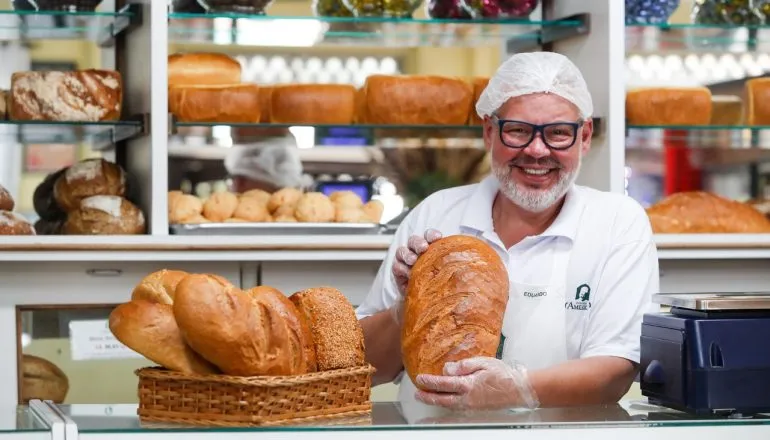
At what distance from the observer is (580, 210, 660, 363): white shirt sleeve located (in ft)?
7.50

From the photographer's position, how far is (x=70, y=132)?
3.62 meters

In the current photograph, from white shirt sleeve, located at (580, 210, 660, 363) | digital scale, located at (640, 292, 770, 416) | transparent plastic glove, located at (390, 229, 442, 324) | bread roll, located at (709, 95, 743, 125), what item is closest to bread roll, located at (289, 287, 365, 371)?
transparent plastic glove, located at (390, 229, 442, 324)

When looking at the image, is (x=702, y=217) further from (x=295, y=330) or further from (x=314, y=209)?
(x=295, y=330)

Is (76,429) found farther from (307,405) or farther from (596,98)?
(596,98)

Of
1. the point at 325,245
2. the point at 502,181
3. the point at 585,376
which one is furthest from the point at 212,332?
the point at 325,245

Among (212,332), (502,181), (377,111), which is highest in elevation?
(377,111)

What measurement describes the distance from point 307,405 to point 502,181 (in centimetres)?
94

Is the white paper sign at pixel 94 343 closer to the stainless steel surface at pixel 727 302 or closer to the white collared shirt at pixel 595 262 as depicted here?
the white collared shirt at pixel 595 262

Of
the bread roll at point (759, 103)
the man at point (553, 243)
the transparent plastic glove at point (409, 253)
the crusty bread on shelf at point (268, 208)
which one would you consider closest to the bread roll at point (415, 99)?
Result: the crusty bread on shelf at point (268, 208)

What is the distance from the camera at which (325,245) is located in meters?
3.41

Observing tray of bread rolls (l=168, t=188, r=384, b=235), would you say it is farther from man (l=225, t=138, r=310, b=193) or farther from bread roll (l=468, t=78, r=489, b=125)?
bread roll (l=468, t=78, r=489, b=125)

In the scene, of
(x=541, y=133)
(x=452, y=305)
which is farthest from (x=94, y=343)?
(x=452, y=305)

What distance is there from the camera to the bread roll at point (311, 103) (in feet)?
11.7

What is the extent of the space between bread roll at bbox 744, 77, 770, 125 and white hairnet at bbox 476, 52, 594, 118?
1.57m
